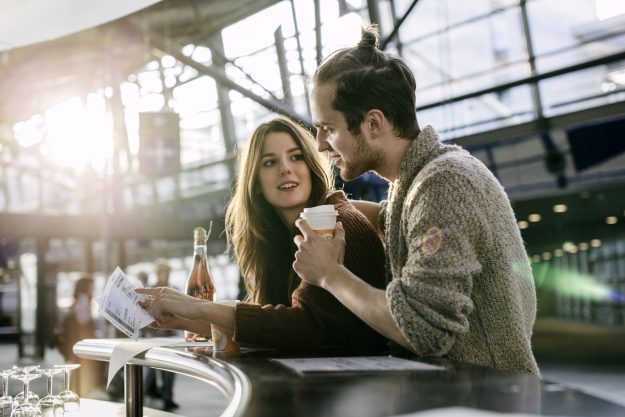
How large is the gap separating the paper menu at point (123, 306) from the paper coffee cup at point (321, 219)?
0.60 metres

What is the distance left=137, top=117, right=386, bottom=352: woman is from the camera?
1614 millimetres

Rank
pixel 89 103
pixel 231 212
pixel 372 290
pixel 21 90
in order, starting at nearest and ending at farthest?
pixel 372 290, pixel 231 212, pixel 21 90, pixel 89 103

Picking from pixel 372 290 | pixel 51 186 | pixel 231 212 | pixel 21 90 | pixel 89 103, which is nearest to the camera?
pixel 372 290

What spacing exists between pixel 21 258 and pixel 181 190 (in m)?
4.00

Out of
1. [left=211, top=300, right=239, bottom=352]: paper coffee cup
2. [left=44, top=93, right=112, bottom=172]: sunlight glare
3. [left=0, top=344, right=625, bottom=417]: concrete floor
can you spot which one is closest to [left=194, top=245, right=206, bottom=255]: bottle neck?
[left=211, top=300, right=239, bottom=352]: paper coffee cup

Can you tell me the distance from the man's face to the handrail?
2.15ft

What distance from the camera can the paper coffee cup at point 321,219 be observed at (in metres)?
1.53

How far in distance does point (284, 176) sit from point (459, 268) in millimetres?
1005

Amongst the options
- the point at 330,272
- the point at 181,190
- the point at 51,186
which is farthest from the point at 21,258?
the point at 330,272

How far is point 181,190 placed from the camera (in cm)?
1466

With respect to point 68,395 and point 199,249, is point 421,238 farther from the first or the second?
point 68,395

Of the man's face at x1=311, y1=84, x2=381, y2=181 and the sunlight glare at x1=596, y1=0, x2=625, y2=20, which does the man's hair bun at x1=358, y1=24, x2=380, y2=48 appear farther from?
the sunlight glare at x1=596, y1=0, x2=625, y2=20

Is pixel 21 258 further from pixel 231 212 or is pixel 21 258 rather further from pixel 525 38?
pixel 231 212

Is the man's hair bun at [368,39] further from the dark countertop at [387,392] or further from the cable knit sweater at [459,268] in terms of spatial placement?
the dark countertop at [387,392]
